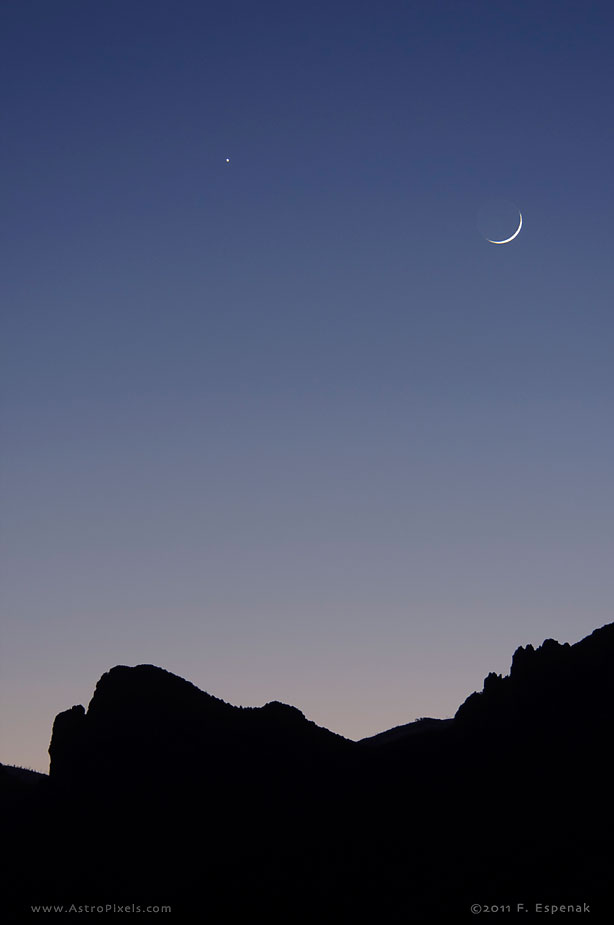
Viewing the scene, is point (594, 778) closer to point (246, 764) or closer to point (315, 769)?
point (315, 769)

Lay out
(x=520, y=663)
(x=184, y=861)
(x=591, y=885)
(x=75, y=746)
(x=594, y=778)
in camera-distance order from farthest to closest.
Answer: (x=75, y=746), (x=520, y=663), (x=184, y=861), (x=594, y=778), (x=591, y=885)

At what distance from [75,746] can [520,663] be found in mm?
34554

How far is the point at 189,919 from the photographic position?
5572 centimetres

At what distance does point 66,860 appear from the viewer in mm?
61656

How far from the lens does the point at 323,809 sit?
62125 millimetres

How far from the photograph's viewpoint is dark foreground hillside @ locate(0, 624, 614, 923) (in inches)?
2074

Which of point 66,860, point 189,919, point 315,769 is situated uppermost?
point 315,769

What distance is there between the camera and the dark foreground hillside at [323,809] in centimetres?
5269

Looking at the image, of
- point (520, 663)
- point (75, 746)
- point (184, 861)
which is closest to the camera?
point (184, 861)

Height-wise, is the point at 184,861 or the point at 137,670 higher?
the point at 137,670

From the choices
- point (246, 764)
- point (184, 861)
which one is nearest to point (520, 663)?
point (246, 764)

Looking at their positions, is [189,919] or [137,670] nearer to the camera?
[189,919]

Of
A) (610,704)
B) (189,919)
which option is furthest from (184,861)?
(610,704)

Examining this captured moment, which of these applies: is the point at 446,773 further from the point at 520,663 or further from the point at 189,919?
the point at 189,919
